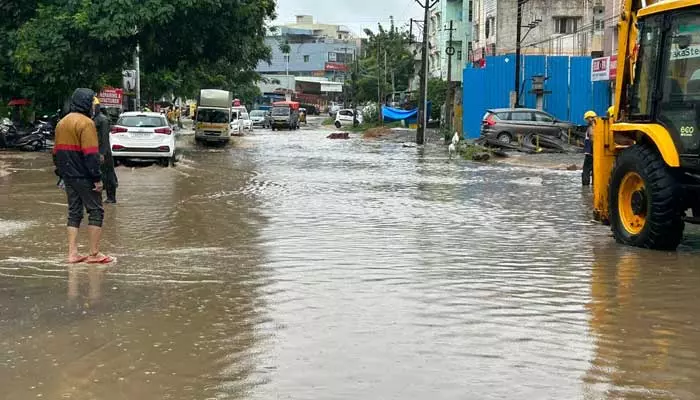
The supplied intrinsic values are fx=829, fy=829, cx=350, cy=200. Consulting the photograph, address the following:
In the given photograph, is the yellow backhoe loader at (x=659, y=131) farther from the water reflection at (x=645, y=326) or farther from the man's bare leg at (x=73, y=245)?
the man's bare leg at (x=73, y=245)

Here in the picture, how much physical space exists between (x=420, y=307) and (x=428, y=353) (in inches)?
52.0

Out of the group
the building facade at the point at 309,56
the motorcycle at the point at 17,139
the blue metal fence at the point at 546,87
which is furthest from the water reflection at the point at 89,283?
the building facade at the point at 309,56

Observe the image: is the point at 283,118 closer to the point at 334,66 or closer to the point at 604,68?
the point at 604,68

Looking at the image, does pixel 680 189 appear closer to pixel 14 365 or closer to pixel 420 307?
pixel 420 307

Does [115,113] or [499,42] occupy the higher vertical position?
[499,42]

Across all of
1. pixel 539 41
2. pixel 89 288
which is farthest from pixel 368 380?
pixel 539 41

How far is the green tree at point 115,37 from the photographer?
89.2ft

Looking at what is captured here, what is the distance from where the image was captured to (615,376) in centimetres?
503

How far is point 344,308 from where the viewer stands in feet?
22.0

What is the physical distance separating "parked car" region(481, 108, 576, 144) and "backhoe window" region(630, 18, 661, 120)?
21.7 meters

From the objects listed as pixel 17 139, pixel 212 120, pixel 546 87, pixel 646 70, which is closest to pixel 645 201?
pixel 646 70

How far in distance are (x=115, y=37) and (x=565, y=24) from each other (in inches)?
1297

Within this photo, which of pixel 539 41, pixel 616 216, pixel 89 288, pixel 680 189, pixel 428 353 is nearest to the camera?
pixel 428 353

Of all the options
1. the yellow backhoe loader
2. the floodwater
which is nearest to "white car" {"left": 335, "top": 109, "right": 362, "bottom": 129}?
the floodwater
